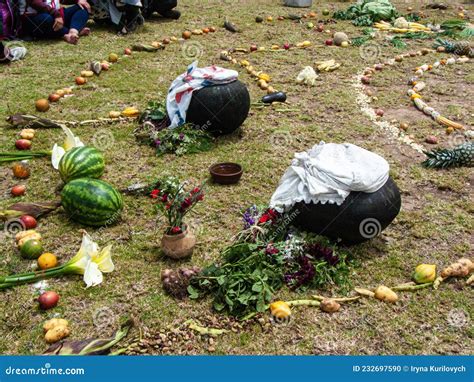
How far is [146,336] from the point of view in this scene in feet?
12.1

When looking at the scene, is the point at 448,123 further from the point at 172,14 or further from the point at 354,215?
the point at 172,14

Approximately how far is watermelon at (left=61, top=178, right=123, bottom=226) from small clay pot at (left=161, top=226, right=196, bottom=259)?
0.81 m

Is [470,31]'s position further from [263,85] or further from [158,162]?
[158,162]

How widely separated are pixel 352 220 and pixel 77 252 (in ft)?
8.56

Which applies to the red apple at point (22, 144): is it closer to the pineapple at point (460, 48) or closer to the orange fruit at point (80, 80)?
the orange fruit at point (80, 80)

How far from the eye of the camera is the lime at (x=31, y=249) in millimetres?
4500

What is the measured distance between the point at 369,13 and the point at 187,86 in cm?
939

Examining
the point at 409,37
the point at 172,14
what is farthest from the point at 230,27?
the point at 409,37

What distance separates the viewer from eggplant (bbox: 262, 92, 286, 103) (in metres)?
8.05

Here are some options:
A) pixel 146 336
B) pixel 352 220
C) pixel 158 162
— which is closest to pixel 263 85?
pixel 158 162

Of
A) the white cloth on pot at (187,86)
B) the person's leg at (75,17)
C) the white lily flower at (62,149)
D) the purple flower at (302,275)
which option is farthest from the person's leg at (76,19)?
the purple flower at (302,275)

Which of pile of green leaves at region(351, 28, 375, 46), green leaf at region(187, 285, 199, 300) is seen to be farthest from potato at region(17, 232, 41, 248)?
pile of green leaves at region(351, 28, 375, 46)

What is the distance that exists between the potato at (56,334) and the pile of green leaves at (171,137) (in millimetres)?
3201

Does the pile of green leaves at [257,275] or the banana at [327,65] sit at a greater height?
the pile of green leaves at [257,275]
